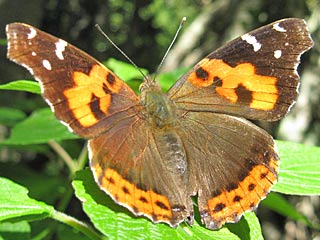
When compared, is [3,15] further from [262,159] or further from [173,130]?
[262,159]

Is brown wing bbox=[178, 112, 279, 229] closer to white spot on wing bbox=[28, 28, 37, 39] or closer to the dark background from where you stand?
white spot on wing bbox=[28, 28, 37, 39]

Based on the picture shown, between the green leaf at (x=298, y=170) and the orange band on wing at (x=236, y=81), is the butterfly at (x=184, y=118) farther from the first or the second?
the green leaf at (x=298, y=170)

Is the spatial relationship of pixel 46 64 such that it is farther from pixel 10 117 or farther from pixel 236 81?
pixel 10 117

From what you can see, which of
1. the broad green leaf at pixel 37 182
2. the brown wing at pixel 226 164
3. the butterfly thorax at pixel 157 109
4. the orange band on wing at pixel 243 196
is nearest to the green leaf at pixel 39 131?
the broad green leaf at pixel 37 182

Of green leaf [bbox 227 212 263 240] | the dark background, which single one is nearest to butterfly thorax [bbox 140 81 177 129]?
green leaf [bbox 227 212 263 240]

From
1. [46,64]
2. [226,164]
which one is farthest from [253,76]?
[46,64]

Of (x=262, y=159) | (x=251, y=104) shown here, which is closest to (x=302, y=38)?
(x=251, y=104)
